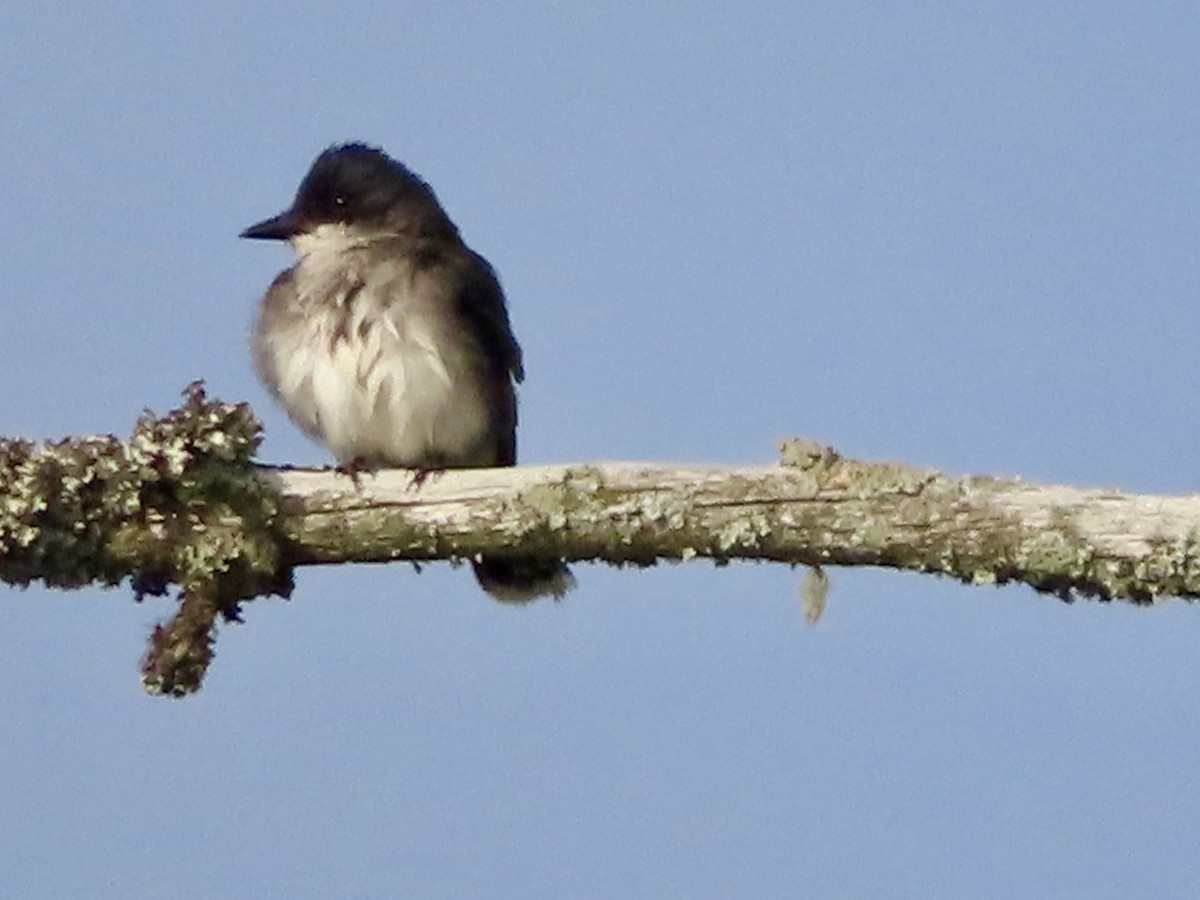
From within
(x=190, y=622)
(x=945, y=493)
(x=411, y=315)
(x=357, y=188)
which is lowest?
(x=190, y=622)

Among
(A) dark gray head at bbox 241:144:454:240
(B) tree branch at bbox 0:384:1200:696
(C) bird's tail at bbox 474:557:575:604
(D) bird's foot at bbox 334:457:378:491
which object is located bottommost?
(C) bird's tail at bbox 474:557:575:604

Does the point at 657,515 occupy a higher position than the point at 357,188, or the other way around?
the point at 357,188

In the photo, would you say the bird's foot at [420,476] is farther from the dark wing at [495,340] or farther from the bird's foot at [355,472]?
the dark wing at [495,340]

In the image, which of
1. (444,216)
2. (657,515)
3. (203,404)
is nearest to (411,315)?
(444,216)

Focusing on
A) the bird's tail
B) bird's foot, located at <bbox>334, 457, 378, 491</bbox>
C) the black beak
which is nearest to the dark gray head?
the black beak

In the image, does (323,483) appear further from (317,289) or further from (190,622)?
(317,289)

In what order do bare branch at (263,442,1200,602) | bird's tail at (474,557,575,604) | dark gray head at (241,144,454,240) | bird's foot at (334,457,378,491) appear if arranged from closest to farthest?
bare branch at (263,442,1200,602), bird's foot at (334,457,378,491), bird's tail at (474,557,575,604), dark gray head at (241,144,454,240)

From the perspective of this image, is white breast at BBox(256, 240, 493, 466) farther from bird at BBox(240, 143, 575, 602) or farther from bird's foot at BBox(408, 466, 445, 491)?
bird's foot at BBox(408, 466, 445, 491)
